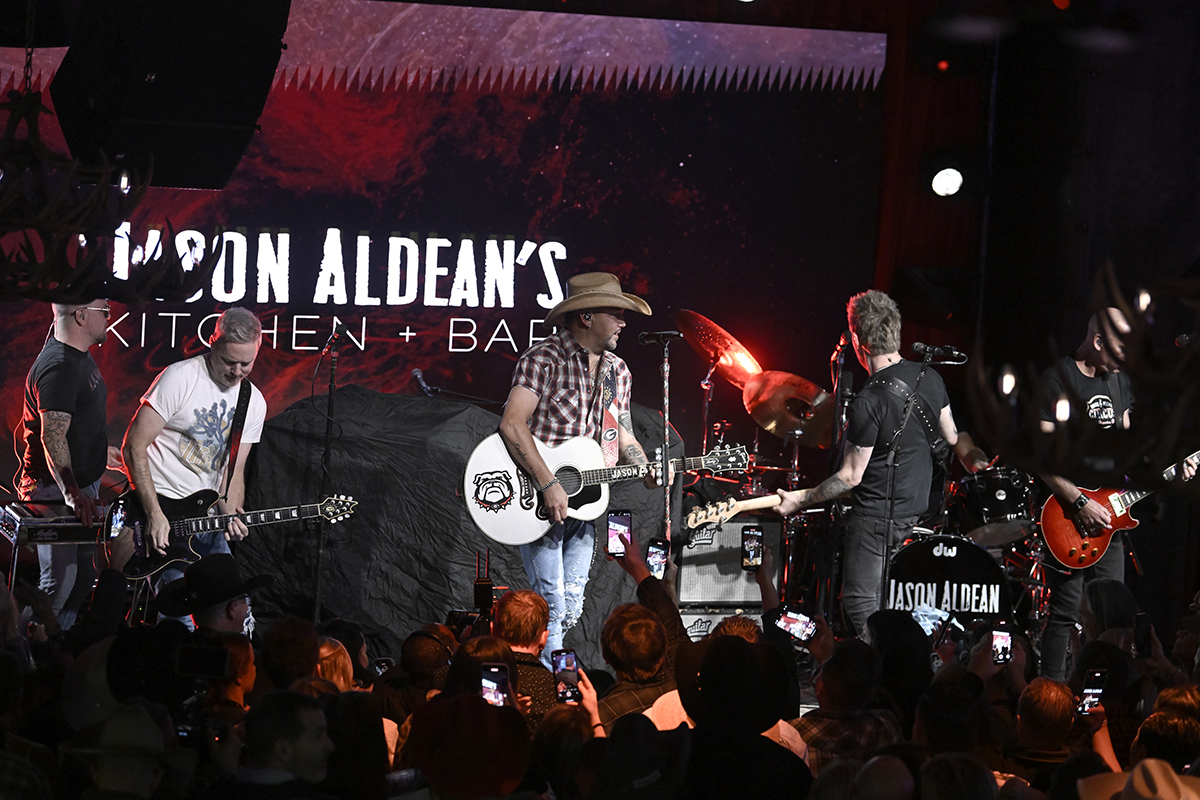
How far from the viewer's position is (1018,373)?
31.0ft

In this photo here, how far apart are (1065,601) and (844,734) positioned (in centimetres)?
374

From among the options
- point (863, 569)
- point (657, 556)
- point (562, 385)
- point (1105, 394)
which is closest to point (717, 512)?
point (863, 569)

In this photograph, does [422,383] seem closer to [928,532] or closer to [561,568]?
[561,568]

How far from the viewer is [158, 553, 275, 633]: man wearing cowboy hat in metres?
4.95

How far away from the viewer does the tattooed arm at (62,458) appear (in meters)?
6.91

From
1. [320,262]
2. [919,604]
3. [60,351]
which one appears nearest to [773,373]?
[919,604]

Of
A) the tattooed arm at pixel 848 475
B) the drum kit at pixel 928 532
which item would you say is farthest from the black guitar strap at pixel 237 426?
the drum kit at pixel 928 532

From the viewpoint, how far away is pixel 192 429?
6762 millimetres

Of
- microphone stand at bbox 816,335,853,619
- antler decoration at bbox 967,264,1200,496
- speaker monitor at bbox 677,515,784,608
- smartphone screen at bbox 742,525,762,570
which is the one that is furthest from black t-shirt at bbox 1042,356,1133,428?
antler decoration at bbox 967,264,1200,496

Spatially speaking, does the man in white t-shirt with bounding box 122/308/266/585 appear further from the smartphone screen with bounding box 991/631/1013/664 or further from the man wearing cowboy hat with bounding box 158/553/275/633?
the smartphone screen with bounding box 991/631/1013/664

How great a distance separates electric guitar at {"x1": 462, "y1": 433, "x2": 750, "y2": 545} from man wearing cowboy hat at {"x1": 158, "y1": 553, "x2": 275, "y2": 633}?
1850 mm

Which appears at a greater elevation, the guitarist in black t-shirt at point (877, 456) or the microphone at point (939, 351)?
the microphone at point (939, 351)

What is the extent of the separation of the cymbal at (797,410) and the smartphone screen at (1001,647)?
4165 mm

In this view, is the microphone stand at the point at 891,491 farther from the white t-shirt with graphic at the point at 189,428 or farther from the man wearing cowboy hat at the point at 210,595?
the white t-shirt with graphic at the point at 189,428
